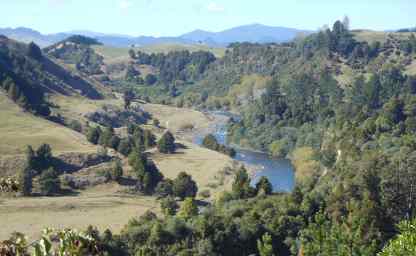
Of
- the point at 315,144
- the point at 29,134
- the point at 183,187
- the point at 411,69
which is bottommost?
the point at 315,144

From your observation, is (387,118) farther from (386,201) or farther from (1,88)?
(1,88)

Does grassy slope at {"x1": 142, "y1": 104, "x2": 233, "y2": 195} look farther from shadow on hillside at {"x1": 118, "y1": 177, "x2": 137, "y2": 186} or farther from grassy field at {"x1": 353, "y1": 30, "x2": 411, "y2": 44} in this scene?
grassy field at {"x1": 353, "y1": 30, "x2": 411, "y2": 44}

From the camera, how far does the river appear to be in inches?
3319

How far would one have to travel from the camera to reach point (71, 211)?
5784 cm

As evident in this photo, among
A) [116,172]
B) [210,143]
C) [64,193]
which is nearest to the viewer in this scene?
[64,193]

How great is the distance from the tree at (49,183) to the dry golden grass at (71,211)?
2.18 meters

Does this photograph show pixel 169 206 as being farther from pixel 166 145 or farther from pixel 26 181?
pixel 166 145

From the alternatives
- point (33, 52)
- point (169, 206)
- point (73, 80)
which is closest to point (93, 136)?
point (169, 206)

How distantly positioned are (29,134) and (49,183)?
18262 millimetres

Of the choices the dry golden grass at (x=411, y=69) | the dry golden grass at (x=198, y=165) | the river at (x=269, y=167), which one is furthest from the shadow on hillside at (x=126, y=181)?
the dry golden grass at (x=411, y=69)

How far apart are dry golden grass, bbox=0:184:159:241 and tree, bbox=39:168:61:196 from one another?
7.16 feet

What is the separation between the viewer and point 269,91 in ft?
435

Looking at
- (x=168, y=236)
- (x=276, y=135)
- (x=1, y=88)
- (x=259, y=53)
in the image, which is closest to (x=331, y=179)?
(x=168, y=236)

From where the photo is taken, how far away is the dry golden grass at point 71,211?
2053 inches
